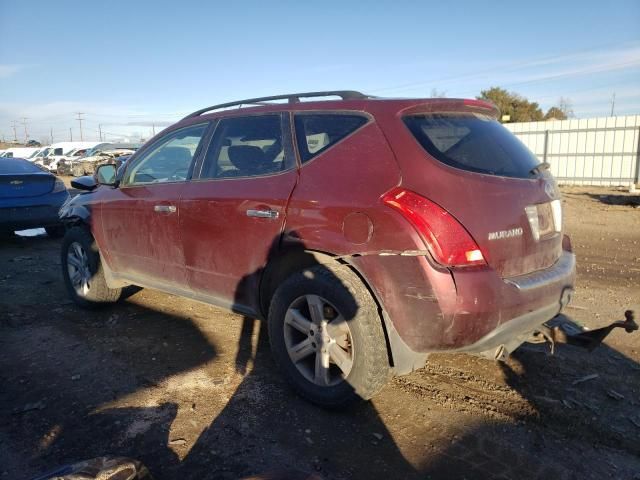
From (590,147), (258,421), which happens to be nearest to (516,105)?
(590,147)

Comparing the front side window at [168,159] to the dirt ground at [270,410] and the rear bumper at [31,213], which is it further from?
the rear bumper at [31,213]

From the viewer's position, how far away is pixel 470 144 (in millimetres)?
2928

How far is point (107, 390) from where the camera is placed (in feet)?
11.0

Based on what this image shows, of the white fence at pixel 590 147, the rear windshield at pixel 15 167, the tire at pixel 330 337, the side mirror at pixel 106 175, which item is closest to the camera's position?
the tire at pixel 330 337

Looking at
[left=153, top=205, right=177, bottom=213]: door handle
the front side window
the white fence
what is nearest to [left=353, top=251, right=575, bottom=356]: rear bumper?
[left=153, top=205, right=177, bottom=213]: door handle

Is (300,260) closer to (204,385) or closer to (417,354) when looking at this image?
(417,354)

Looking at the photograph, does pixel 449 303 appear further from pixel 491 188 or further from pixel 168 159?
pixel 168 159

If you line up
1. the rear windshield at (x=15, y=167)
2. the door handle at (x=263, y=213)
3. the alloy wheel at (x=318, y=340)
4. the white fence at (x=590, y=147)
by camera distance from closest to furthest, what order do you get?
the alloy wheel at (x=318, y=340)
the door handle at (x=263, y=213)
the rear windshield at (x=15, y=167)
the white fence at (x=590, y=147)

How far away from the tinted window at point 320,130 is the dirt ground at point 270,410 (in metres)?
1.61

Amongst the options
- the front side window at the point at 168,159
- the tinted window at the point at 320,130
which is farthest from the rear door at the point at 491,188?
the front side window at the point at 168,159

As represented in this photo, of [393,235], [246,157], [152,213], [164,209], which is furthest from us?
[152,213]

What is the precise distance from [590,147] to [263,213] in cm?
1974

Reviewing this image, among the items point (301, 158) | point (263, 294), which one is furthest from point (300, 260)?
point (301, 158)

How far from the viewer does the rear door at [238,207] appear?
→ 3.23 metres
